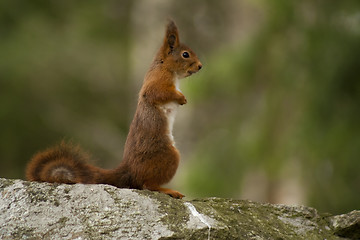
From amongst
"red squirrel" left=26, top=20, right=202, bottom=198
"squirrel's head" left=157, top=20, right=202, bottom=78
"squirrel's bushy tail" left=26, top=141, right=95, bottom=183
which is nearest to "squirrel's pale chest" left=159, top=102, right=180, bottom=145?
"red squirrel" left=26, top=20, right=202, bottom=198

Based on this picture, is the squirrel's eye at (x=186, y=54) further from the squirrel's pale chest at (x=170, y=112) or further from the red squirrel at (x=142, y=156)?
the squirrel's pale chest at (x=170, y=112)

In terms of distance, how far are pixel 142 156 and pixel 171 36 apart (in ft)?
2.52

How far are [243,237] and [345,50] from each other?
2236mm

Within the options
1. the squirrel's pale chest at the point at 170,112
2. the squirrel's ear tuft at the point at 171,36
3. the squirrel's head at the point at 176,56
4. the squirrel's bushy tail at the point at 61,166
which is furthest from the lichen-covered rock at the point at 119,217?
the squirrel's ear tuft at the point at 171,36

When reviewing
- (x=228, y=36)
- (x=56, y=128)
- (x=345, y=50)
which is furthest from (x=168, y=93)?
(x=56, y=128)

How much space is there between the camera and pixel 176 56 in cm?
317

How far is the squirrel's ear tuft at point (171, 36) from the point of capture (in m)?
3.16

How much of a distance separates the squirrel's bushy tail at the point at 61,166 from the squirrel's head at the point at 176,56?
726mm

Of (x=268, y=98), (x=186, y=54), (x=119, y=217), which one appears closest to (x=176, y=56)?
(x=186, y=54)

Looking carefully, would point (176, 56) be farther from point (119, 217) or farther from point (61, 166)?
→ point (119, 217)

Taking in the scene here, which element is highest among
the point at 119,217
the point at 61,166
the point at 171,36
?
the point at 171,36

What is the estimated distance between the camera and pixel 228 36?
6012 mm

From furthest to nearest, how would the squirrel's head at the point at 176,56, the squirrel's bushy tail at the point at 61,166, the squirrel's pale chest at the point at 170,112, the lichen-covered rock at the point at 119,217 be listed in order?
the squirrel's head at the point at 176,56
the squirrel's pale chest at the point at 170,112
the squirrel's bushy tail at the point at 61,166
the lichen-covered rock at the point at 119,217

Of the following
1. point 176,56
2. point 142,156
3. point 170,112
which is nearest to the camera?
point 142,156
